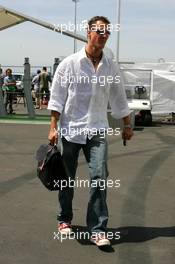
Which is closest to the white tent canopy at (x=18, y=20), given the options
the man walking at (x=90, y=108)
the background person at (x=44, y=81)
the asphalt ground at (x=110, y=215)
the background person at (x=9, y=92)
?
the background person at (x=9, y=92)

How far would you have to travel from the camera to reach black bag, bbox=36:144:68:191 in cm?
501

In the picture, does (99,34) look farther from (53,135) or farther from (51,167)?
(51,167)

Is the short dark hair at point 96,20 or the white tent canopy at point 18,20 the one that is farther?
the white tent canopy at point 18,20

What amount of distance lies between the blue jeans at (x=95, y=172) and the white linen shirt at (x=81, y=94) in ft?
0.30

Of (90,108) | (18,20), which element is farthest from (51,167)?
(18,20)

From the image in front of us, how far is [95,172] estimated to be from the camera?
195 inches

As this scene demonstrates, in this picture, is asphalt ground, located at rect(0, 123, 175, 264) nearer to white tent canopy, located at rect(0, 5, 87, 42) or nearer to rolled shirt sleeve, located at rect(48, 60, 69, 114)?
rolled shirt sleeve, located at rect(48, 60, 69, 114)

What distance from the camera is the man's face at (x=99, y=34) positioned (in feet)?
15.8

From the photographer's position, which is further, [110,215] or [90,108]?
[110,215]

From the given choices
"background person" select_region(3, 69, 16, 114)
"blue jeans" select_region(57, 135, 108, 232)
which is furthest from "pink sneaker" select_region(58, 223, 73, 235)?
"background person" select_region(3, 69, 16, 114)

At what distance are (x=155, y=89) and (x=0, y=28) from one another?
20.1ft

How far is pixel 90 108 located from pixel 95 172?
0.58 metres

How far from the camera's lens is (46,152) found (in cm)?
505

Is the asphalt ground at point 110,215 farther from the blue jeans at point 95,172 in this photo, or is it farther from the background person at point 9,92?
the background person at point 9,92
